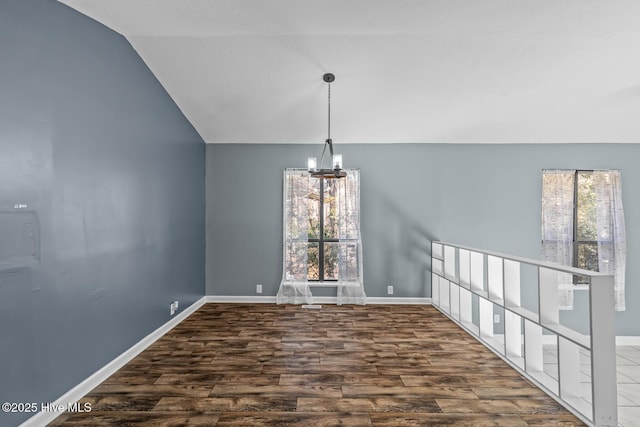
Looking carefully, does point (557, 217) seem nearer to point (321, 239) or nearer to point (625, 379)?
point (625, 379)

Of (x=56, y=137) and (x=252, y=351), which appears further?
(x=252, y=351)

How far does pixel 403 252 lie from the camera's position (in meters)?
5.07

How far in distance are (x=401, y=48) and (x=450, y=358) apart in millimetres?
3034

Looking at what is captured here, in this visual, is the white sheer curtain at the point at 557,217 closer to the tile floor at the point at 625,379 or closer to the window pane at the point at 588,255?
the window pane at the point at 588,255

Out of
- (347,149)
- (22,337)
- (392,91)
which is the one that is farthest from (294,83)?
(22,337)

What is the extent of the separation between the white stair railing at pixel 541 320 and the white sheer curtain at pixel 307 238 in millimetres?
1224

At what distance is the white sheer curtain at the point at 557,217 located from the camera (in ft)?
16.4

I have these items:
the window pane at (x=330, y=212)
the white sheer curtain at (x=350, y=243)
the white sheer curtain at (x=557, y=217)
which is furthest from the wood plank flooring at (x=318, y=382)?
the white sheer curtain at (x=557, y=217)

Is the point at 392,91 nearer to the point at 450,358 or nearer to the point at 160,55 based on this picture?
the point at 160,55

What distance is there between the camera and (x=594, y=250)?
5.06 meters

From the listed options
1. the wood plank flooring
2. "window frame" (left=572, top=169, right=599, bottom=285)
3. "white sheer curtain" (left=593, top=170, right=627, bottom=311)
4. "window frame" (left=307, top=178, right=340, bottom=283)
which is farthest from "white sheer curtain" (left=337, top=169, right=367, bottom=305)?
"white sheer curtain" (left=593, top=170, right=627, bottom=311)

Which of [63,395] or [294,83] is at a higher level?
[294,83]

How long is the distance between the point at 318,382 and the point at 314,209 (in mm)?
2915

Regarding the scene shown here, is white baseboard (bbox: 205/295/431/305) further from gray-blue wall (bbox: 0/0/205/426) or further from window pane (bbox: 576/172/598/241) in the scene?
window pane (bbox: 576/172/598/241)
